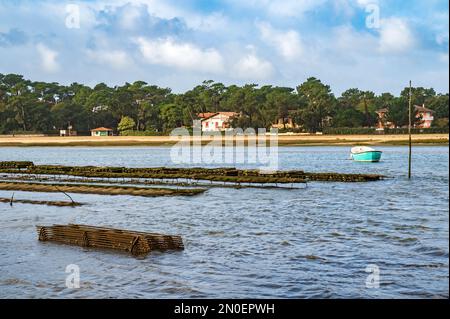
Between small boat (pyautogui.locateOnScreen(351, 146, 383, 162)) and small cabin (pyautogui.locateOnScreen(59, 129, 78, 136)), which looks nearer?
small boat (pyautogui.locateOnScreen(351, 146, 383, 162))

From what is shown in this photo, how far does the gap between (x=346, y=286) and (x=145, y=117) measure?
141m

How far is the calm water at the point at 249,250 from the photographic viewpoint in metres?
→ 20.4

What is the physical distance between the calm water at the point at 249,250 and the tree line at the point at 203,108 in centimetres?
10118

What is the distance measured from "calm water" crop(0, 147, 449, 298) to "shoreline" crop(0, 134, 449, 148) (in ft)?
280

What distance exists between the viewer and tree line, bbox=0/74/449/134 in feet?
474

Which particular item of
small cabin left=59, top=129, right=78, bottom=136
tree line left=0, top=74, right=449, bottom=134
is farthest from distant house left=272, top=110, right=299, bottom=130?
small cabin left=59, top=129, right=78, bottom=136

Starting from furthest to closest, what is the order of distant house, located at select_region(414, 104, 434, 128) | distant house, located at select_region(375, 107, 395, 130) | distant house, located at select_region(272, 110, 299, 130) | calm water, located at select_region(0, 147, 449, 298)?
distant house, located at select_region(414, 104, 434, 128), distant house, located at select_region(272, 110, 299, 130), distant house, located at select_region(375, 107, 395, 130), calm water, located at select_region(0, 147, 449, 298)

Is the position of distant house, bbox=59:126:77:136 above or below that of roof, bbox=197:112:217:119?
below

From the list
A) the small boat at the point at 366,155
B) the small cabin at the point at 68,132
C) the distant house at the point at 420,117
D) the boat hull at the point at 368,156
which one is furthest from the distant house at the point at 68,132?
the boat hull at the point at 368,156

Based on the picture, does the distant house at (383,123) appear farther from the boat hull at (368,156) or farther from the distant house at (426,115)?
the boat hull at (368,156)

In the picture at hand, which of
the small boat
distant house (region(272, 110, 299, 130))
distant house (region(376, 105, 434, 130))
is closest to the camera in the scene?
the small boat

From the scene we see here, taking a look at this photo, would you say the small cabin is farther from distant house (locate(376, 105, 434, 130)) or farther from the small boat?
the small boat

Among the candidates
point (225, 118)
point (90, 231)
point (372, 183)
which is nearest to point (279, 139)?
point (225, 118)
